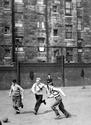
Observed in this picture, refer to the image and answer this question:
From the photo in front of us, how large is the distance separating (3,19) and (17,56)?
18.9ft

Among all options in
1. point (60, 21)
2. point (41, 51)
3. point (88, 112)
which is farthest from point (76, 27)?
point (88, 112)

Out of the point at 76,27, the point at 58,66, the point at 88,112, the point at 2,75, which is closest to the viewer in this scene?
the point at 88,112

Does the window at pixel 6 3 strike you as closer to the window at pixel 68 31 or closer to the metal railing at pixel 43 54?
the metal railing at pixel 43 54

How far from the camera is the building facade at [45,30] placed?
145ft

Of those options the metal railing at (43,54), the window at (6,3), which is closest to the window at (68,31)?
the metal railing at (43,54)

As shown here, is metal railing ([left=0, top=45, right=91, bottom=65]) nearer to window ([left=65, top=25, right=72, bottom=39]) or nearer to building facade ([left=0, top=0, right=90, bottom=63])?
building facade ([left=0, top=0, right=90, bottom=63])

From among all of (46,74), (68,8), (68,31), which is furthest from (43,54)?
(46,74)

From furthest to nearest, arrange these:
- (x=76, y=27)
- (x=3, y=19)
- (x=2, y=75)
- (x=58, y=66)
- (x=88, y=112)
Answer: (x=76, y=27), (x=3, y=19), (x=58, y=66), (x=2, y=75), (x=88, y=112)

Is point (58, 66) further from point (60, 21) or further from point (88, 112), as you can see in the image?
point (88, 112)

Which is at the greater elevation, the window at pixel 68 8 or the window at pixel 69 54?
the window at pixel 68 8

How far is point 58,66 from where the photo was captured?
124 ft

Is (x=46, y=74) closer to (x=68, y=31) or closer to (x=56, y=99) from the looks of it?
(x=68, y=31)

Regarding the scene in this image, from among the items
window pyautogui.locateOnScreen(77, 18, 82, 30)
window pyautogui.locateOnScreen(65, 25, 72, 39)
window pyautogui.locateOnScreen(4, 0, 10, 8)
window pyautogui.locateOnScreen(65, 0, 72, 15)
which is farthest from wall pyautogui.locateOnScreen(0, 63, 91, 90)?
window pyautogui.locateOnScreen(4, 0, 10, 8)

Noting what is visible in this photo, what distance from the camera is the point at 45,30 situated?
46.1 metres
